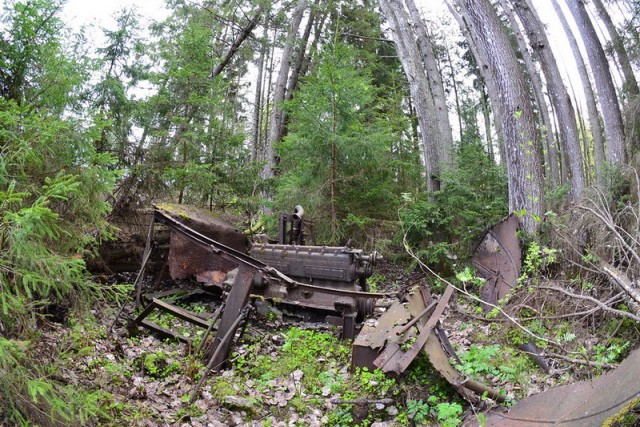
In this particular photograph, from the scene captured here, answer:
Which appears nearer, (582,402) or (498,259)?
(582,402)

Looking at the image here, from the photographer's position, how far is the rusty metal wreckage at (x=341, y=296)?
12.7 ft

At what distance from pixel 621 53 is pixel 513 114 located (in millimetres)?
7396

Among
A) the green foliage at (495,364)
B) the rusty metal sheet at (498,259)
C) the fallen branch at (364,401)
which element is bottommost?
the fallen branch at (364,401)

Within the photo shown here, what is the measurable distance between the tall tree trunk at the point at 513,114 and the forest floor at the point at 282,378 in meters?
2.70

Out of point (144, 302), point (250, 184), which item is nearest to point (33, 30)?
point (144, 302)

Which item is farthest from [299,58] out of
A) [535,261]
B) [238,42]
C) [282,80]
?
[535,261]

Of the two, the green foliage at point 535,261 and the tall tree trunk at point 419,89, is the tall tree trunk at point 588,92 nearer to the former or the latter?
the tall tree trunk at point 419,89

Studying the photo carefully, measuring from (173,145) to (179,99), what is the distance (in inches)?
46.6

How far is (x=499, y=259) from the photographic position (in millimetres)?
7043

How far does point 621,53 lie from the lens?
11.9m

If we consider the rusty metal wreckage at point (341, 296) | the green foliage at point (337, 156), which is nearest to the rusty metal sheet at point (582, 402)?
the rusty metal wreckage at point (341, 296)

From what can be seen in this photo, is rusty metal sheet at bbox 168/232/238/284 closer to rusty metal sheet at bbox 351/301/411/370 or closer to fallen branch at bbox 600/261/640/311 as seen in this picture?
rusty metal sheet at bbox 351/301/411/370

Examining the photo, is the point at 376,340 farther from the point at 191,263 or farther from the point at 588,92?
the point at 588,92

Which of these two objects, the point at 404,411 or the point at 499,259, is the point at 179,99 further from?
the point at 404,411
